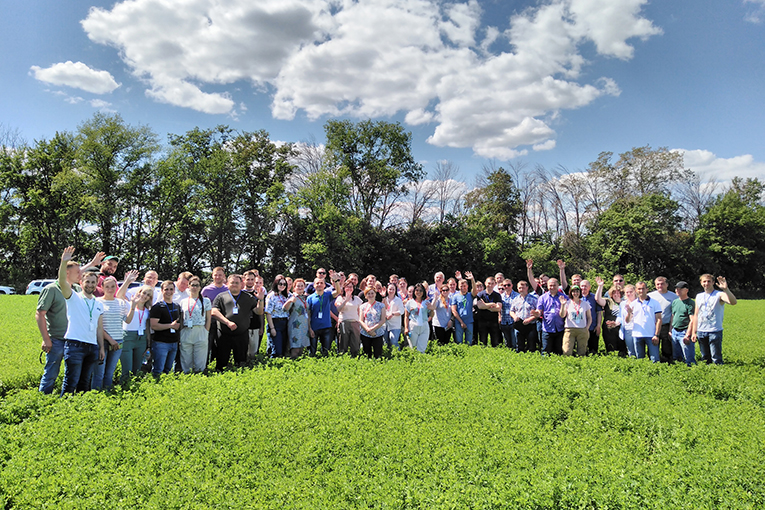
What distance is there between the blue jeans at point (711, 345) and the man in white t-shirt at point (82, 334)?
1169cm

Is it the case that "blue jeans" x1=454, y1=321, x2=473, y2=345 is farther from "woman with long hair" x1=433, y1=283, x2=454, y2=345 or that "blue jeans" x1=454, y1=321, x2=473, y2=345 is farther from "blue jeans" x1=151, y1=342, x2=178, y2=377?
"blue jeans" x1=151, y1=342, x2=178, y2=377

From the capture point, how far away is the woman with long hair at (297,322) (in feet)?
32.4

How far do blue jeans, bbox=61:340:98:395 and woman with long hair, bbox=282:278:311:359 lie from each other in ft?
12.3

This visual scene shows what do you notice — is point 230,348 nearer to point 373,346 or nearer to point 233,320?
point 233,320

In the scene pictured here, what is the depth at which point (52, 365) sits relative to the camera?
22.9 ft

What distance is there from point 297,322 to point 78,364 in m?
4.17

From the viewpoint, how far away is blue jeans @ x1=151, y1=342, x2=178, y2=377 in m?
8.18

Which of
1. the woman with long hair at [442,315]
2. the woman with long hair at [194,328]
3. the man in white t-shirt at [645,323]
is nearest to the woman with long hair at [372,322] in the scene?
the woman with long hair at [442,315]

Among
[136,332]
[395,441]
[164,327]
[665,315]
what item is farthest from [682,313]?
[136,332]

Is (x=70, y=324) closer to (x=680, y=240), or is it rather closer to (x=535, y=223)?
(x=535, y=223)

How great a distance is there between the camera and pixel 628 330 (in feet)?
34.1

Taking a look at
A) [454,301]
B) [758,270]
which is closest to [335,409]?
[454,301]

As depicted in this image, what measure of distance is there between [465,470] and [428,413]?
1523 mm

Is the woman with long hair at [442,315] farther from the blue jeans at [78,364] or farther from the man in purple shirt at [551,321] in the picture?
the blue jeans at [78,364]
